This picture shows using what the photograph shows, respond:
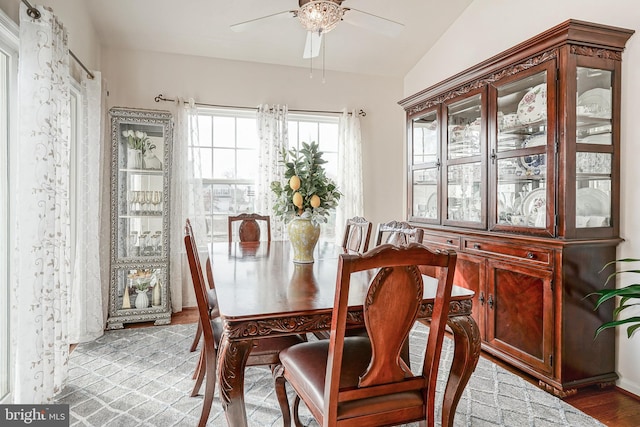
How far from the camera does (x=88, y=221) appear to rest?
125 inches

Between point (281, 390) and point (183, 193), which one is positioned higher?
point (183, 193)

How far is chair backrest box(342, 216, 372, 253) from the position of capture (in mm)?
2801

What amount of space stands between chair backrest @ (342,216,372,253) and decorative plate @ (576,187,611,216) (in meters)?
1.37

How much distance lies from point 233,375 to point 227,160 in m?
3.31

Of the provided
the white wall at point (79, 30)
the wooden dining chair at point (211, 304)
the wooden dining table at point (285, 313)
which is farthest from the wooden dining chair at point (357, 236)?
the white wall at point (79, 30)

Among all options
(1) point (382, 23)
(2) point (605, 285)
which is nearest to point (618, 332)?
(2) point (605, 285)

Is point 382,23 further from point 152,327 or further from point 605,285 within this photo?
point 152,327

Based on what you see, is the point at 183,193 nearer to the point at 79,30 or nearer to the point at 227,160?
the point at 227,160

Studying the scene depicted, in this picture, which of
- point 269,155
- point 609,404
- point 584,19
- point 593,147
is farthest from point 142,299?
point 584,19

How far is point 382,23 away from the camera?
8.46ft

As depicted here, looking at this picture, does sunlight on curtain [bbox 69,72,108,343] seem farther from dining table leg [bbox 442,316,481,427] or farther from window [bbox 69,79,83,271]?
dining table leg [bbox 442,316,481,427]

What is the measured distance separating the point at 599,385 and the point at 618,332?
1.21 ft

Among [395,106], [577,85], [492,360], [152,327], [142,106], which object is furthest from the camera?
[395,106]

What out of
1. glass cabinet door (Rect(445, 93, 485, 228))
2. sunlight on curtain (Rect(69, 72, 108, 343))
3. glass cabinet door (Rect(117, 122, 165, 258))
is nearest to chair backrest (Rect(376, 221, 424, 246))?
glass cabinet door (Rect(445, 93, 485, 228))
